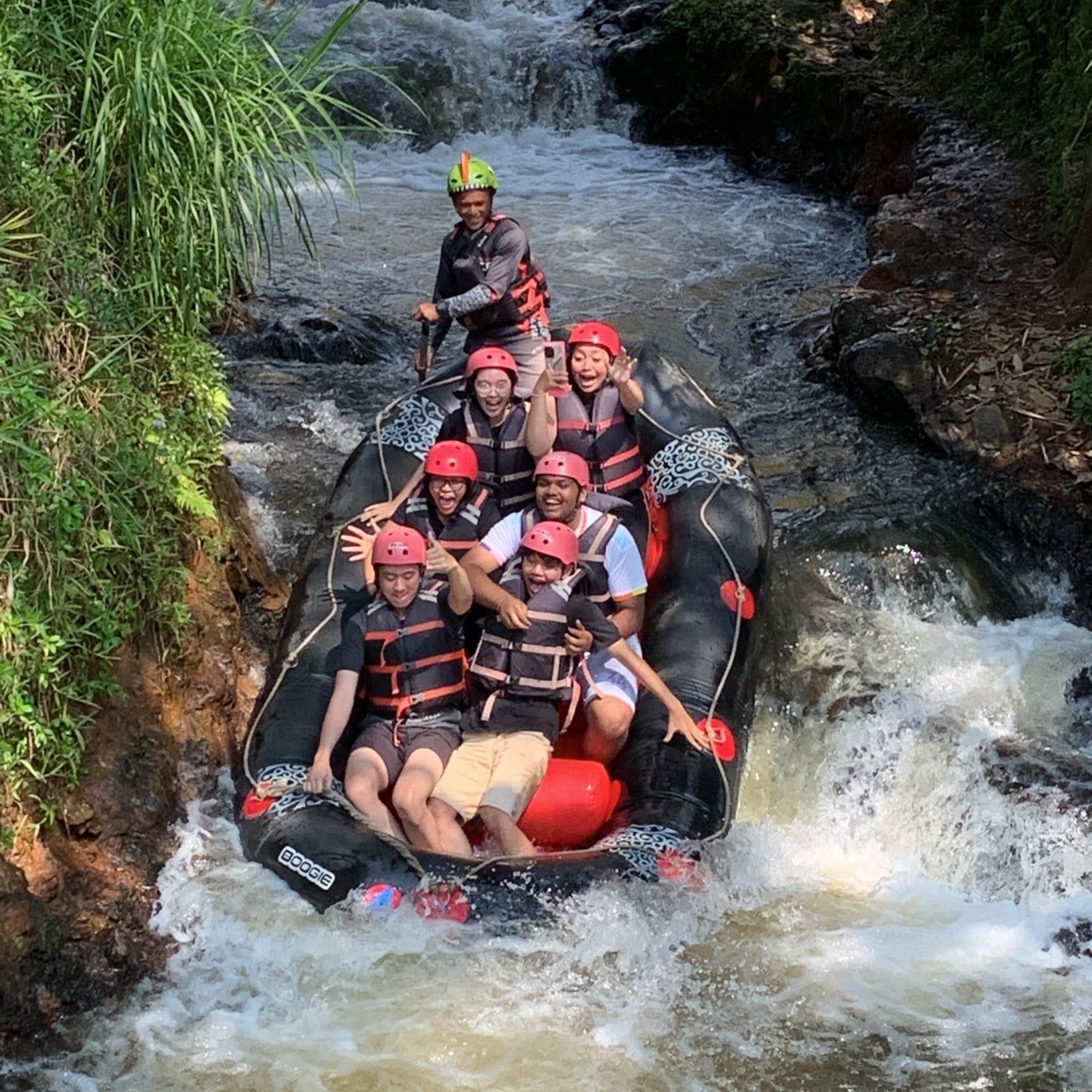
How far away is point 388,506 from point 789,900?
2052 millimetres

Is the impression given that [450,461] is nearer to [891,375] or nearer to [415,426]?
[415,426]

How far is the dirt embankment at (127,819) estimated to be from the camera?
12.1 ft

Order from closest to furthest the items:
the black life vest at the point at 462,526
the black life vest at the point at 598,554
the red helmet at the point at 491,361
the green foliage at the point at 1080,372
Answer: the black life vest at the point at 598,554
the black life vest at the point at 462,526
the red helmet at the point at 491,361
the green foliage at the point at 1080,372

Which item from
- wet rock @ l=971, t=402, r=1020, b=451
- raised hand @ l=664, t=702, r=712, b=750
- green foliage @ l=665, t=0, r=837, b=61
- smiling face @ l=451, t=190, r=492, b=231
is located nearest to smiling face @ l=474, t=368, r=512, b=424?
smiling face @ l=451, t=190, r=492, b=231

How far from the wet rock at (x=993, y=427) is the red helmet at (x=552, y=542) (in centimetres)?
303

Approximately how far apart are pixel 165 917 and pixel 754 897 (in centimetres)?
176

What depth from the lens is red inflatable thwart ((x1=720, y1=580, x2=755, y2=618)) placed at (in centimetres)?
507

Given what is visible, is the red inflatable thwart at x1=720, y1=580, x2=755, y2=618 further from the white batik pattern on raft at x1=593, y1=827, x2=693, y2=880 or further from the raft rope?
the white batik pattern on raft at x1=593, y1=827, x2=693, y2=880

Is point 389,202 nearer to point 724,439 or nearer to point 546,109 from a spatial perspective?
point 546,109

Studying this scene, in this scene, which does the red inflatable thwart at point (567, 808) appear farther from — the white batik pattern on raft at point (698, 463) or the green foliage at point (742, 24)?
the green foliage at point (742, 24)

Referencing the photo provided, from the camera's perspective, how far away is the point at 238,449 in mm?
6883

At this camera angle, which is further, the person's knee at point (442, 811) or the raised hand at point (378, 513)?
the raised hand at point (378, 513)

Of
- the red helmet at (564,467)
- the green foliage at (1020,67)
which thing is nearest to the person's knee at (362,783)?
the red helmet at (564,467)

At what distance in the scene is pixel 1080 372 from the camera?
22.3 ft
